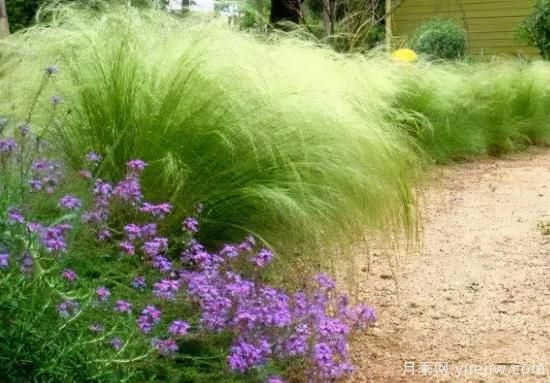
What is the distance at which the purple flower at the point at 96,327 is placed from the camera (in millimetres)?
1840

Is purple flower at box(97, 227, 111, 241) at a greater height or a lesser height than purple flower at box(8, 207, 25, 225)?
lesser

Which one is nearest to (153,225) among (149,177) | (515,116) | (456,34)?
(149,177)

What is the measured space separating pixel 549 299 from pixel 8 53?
2727 millimetres

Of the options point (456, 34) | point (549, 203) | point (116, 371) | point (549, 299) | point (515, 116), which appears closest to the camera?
point (116, 371)

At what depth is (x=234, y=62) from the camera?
299 centimetres

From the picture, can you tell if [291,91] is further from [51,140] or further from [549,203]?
[549,203]

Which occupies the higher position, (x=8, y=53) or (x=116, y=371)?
(x=8, y=53)

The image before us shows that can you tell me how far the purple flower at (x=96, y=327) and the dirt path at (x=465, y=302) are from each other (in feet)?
3.90

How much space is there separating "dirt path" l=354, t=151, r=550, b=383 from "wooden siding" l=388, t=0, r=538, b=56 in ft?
39.9

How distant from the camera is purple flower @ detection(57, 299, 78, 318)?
5.70 feet

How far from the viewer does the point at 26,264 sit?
5.99ft

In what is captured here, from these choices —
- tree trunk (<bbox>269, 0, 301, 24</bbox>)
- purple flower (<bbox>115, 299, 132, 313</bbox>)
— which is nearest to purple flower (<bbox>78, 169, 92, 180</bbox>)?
purple flower (<bbox>115, 299, 132, 313</bbox>)

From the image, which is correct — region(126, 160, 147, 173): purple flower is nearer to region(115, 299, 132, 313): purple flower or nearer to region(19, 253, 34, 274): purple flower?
region(115, 299, 132, 313): purple flower

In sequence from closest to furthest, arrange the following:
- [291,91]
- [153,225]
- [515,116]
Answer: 1. [153,225]
2. [291,91]
3. [515,116]
